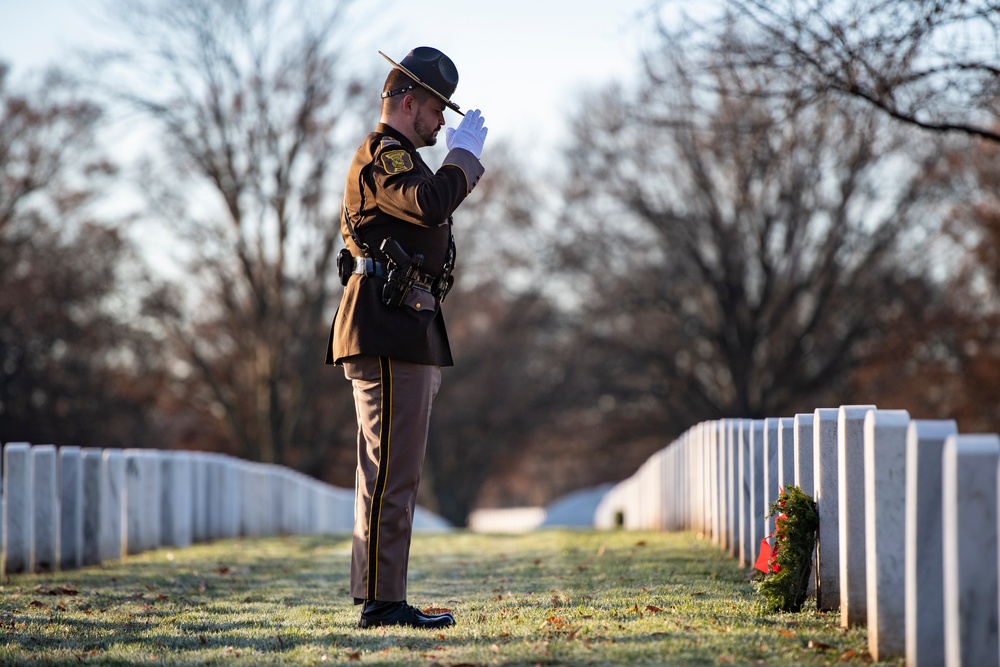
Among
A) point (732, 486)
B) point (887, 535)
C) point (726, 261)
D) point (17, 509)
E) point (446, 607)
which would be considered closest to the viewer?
point (887, 535)

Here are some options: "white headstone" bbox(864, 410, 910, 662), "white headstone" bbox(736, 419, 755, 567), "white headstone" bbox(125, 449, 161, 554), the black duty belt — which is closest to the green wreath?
"white headstone" bbox(864, 410, 910, 662)

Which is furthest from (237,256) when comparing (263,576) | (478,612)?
(478,612)

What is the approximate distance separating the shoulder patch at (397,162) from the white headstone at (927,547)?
2.29m

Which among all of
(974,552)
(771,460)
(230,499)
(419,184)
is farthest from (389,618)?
(230,499)

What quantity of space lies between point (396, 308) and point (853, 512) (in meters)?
1.95

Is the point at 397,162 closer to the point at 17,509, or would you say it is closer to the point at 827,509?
the point at 827,509

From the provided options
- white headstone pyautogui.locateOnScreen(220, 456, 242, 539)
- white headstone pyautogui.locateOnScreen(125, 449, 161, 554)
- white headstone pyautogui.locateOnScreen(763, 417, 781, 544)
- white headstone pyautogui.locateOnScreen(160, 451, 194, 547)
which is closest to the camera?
white headstone pyautogui.locateOnScreen(763, 417, 781, 544)

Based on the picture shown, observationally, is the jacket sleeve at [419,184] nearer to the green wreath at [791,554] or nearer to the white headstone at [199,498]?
the green wreath at [791,554]

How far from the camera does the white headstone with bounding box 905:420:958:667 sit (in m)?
3.66

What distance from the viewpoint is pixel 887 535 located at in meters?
4.04

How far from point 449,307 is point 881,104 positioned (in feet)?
90.6

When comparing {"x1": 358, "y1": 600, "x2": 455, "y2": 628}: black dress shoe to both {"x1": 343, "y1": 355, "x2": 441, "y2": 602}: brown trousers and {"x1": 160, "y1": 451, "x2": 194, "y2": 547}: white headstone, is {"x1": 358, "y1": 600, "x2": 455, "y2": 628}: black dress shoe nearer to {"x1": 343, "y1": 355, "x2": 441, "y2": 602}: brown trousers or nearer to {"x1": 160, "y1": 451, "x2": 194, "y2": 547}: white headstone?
{"x1": 343, "y1": 355, "x2": 441, "y2": 602}: brown trousers

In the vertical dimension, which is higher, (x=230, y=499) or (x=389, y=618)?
(x=389, y=618)

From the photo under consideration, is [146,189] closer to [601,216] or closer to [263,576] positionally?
[601,216]
